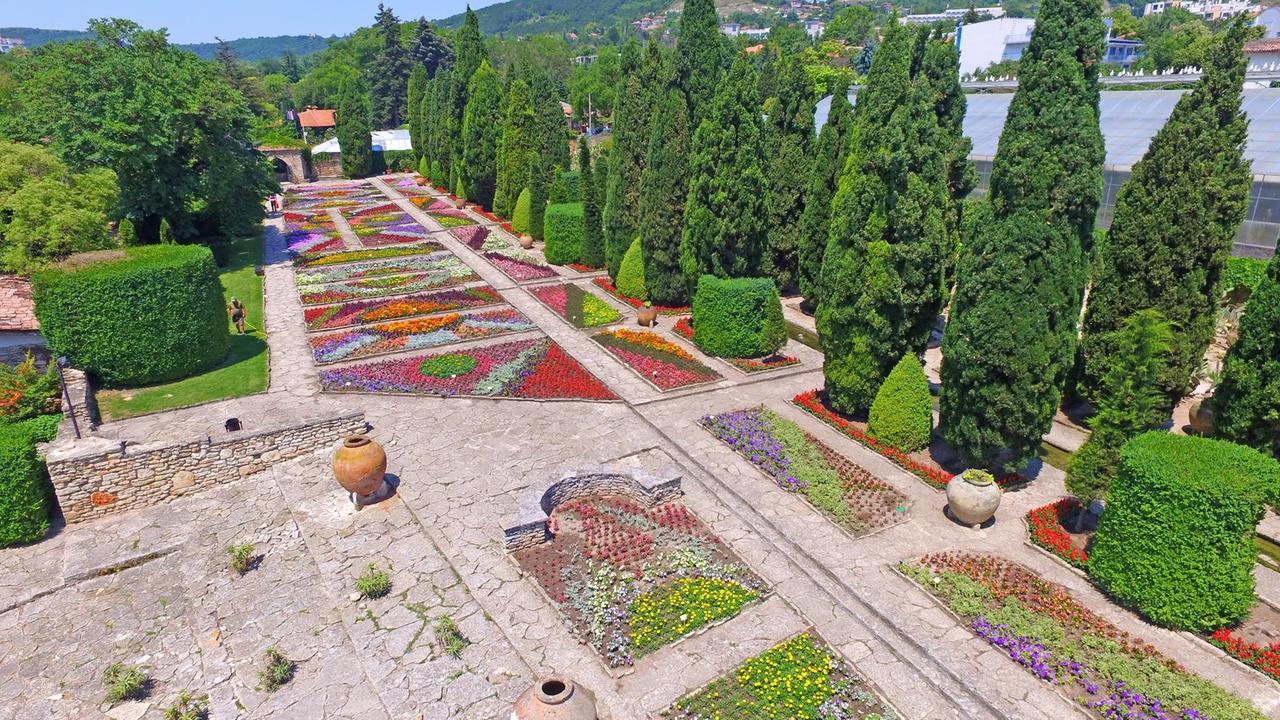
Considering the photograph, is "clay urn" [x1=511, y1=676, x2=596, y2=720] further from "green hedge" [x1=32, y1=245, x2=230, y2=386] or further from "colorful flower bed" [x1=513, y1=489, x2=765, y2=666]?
"green hedge" [x1=32, y1=245, x2=230, y2=386]

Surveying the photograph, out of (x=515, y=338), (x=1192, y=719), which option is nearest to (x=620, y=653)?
(x=1192, y=719)

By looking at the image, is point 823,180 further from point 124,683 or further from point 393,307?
point 124,683

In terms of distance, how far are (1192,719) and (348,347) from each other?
882 inches

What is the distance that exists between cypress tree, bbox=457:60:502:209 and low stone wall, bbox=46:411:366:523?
1199 inches

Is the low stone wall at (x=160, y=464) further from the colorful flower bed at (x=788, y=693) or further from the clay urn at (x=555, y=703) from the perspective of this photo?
the colorful flower bed at (x=788, y=693)

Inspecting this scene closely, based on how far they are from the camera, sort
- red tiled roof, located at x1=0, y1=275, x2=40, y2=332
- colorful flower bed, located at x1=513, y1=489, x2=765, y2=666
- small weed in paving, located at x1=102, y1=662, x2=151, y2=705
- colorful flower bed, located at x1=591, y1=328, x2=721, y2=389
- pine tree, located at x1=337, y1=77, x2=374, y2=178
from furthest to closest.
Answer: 1. pine tree, located at x1=337, y1=77, x2=374, y2=178
2. colorful flower bed, located at x1=591, y1=328, x2=721, y2=389
3. red tiled roof, located at x1=0, y1=275, x2=40, y2=332
4. colorful flower bed, located at x1=513, y1=489, x2=765, y2=666
5. small weed in paving, located at x1=102, y1=662, x2=151, y2=705

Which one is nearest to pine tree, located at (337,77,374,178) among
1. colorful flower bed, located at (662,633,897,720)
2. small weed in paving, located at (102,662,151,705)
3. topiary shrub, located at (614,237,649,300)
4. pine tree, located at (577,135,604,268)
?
pine tree, located at (577,135,604,268)

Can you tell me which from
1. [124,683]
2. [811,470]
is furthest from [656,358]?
[124,683]

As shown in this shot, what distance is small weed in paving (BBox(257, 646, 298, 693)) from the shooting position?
10.0 m

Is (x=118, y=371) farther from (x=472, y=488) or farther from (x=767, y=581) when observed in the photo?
(x=767, y=581)

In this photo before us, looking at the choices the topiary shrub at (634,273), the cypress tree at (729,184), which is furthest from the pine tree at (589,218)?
the cypress tree at (729,184)

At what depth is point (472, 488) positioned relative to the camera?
15000 millimetres

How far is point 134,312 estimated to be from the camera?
62.0ft

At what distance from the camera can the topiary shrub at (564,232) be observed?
32719mm
